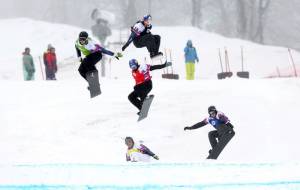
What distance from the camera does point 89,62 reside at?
47.8ft

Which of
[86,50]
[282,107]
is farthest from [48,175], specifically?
[282,107]

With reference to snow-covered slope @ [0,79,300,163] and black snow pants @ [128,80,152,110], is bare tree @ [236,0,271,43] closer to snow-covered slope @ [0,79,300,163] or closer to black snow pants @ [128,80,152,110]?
snow-covered slope @ [0,79,300,163]

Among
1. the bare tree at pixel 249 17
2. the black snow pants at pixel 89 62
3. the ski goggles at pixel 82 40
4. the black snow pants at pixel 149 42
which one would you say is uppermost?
the bare tree at pixel 249 17

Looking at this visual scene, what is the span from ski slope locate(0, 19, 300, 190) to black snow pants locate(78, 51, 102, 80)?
204cm

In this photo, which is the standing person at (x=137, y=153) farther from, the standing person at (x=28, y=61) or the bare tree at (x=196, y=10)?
the bare tree at (x=196, y=10)

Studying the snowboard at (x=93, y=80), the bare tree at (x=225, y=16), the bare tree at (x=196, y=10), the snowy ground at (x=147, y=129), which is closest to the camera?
the snowy ground at (x=147, y=129)

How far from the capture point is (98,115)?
19828 millimetres

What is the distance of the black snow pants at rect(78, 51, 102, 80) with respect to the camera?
14.5m

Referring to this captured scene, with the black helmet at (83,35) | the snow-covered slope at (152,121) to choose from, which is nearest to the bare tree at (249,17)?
the snow-covered slope at (152,121)

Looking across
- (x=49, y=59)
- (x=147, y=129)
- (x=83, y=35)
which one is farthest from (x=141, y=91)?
(x=49, y=59)

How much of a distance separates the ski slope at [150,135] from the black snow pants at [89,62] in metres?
2.04

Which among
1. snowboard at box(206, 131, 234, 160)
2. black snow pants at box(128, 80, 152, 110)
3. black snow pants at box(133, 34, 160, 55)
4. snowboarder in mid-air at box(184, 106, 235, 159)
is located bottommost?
snowboard at box(206, 131, 234, 160)

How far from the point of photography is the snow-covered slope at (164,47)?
38625mm

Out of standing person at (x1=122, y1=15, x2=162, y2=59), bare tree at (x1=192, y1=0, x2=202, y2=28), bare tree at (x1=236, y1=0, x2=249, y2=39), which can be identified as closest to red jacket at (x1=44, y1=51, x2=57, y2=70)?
standing person at (x1=122, y1=15, x2=162, y2=59)
